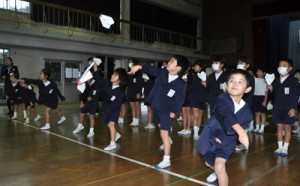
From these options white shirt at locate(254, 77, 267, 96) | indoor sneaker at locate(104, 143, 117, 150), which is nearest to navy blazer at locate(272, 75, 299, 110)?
white shirt at locate(254, 77, 267, 96)

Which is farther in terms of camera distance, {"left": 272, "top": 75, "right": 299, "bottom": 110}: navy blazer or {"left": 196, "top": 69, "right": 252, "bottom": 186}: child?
{"left": 272, "top": 75, "right": 299, "bottom": 110}: navy blazer

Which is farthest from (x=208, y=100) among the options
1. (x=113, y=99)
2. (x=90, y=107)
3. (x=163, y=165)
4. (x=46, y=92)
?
(x=46, y=92)

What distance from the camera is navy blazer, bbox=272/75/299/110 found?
4105 mm

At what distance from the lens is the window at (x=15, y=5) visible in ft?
32.3

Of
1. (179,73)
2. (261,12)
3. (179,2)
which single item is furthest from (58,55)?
(261,12)

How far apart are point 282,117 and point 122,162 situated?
2.35 meters

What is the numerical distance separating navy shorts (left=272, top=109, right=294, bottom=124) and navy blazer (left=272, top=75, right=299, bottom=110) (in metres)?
0.06

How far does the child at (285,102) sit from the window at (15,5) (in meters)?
8.67

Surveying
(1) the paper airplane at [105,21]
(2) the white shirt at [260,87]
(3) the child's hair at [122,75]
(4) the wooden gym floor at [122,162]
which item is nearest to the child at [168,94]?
(4) the wooden gym floor at [122,162]

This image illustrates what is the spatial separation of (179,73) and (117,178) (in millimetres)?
1508

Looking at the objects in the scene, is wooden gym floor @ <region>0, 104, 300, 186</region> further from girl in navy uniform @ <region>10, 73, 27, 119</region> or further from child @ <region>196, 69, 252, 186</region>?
girl in navy uniform @ <region>10, 73, 27, 119</region>

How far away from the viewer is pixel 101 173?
10.5ft

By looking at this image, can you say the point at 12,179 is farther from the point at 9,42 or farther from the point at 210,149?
the point at 9,42

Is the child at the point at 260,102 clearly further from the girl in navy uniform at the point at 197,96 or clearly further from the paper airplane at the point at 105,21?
the paper airplane at the point at 105,21
